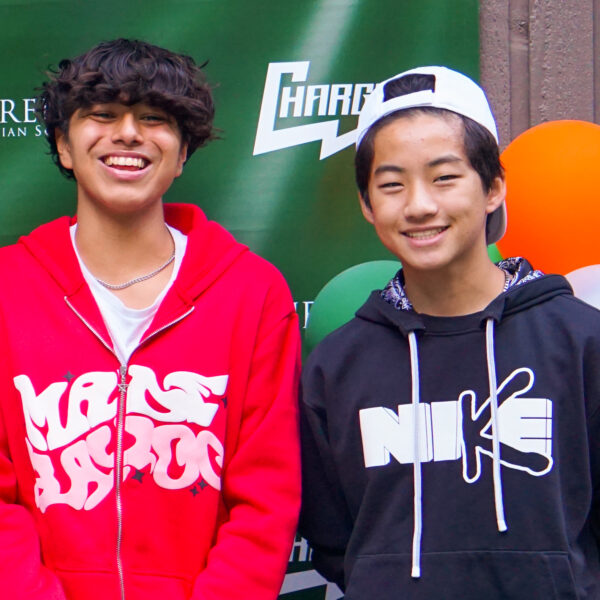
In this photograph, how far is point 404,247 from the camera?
240 cm

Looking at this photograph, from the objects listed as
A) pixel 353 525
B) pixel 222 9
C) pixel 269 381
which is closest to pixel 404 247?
pixel 269 381

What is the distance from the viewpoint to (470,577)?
2242 mm

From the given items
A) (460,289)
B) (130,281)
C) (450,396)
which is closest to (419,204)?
(460,289)

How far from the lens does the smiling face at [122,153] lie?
2664 millimetres

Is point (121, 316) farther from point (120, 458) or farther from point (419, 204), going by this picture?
point (419, 204)

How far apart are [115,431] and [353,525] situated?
24.4 inches

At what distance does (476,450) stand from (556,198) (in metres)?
0.75

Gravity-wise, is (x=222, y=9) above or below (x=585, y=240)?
A: above

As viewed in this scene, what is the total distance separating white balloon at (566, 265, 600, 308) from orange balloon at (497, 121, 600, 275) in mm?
82

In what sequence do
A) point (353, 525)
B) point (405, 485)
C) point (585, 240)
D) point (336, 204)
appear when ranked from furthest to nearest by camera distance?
point (336, 204)
point (585, 240)
point (353, 525)
point (405, 485)

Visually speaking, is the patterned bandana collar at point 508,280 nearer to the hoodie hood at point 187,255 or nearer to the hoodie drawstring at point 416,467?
the hoodie drawstring at point 416,467

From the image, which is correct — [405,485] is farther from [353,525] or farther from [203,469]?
[203,469]

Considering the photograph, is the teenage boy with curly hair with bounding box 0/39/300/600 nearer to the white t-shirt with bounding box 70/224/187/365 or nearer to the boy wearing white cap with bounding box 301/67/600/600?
the white t-shirt with bounding box 70/224/187/365

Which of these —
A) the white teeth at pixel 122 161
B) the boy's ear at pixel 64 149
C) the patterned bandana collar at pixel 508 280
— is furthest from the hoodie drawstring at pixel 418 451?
the boy's ear at pixel 64 149
